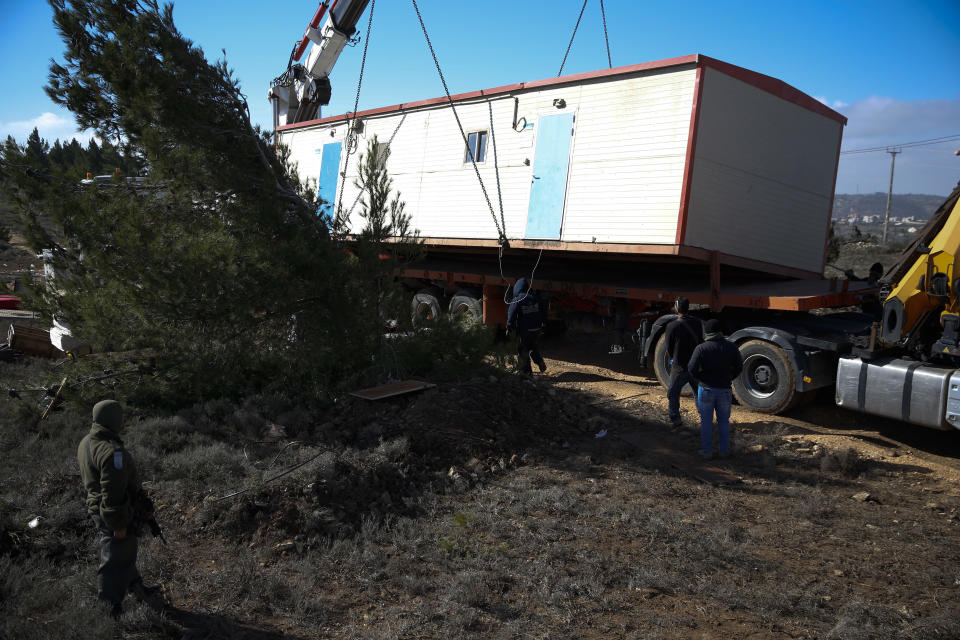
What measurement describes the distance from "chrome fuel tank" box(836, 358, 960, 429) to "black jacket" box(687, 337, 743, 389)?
1.57 metres

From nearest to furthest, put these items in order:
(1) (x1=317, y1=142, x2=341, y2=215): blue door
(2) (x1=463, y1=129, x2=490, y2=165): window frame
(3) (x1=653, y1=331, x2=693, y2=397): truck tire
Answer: (3) (x1=653, y1=331, x2=693, y2=397): truck tire, (2) (x1=463, y1=129, x2=490, y2=165): window frame, (1) (x1=317, y1=142, x2=341, y2=215): blue door

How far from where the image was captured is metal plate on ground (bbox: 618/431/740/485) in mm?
6040

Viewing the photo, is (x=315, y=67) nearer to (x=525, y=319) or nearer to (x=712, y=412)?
(x=525, y=319)

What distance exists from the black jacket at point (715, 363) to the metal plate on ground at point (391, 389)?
119 inches

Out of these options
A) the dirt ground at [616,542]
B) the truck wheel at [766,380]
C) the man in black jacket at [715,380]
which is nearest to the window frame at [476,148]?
the dirt ground at [616,542]

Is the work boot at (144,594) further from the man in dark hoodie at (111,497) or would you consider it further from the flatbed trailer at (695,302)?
the flatbed trailer at (695,302)

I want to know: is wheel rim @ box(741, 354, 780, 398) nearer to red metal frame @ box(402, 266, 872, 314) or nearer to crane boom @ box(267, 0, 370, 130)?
red metal frame @ box(402, 266, 872, 314)

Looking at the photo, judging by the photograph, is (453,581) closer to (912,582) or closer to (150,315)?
(912,582)

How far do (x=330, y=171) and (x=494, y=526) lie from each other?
1093 centimetres

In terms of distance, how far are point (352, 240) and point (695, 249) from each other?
4414 millimetres

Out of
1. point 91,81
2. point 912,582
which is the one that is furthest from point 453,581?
point 91,81

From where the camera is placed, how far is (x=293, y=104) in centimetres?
1611

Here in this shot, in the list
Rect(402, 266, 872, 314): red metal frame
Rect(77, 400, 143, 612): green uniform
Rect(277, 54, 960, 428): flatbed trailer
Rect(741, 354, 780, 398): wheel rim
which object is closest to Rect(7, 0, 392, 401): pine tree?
Rect(277, 54, 960, 428): flatbed trailer

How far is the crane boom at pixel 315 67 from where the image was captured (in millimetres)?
14133
